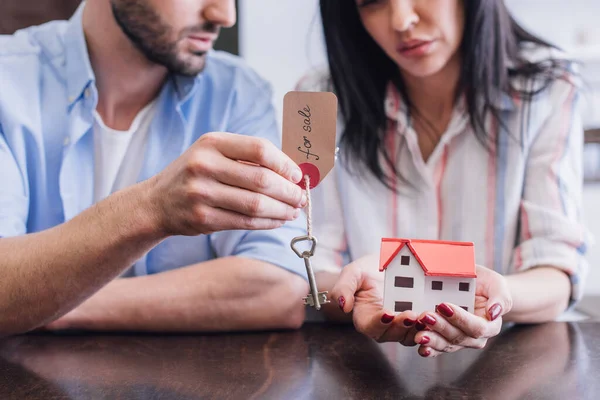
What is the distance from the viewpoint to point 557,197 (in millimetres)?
1175

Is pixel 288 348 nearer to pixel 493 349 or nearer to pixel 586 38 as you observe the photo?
pixel 493 349

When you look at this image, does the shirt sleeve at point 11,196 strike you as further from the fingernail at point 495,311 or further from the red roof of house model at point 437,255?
the fingernail at point 495,311

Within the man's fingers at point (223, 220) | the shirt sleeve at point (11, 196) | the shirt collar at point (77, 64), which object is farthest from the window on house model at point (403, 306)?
the shirt collar at point (77, 64)

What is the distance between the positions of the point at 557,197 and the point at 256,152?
738mm

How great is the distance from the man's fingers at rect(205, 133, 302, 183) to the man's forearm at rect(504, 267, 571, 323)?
48cm

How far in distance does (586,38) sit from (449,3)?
2389 millimetres

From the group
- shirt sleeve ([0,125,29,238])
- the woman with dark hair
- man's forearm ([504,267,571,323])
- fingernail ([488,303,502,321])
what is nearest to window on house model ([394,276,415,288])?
fingernail ([488,303,502,321])

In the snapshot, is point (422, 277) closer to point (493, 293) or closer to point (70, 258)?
point (493, 293)

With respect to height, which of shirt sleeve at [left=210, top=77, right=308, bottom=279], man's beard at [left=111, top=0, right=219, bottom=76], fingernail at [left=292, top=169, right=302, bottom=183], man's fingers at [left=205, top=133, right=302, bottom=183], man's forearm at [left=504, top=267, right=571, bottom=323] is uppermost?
man's beard at [left=111, top=0, right=219, bottom=76]

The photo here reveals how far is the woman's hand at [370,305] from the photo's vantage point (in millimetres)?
743

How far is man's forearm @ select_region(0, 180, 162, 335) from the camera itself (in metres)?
0.80

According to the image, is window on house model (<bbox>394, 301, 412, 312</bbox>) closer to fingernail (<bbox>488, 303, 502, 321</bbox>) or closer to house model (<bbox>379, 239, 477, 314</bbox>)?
house model (<bbox>379, 239, 477, 314</bbox>)

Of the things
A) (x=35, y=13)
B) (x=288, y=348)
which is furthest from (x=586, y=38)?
(x=288, y=348)

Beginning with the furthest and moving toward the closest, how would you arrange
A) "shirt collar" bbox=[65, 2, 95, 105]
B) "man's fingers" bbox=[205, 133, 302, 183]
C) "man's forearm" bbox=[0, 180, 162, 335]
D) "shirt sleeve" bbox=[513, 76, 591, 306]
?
"shirt collar" bbox=[65, 2, 95, 105]
"shirt sleeve" bbox=[513, 76, 591, 306]
"man's forearm" bbox=[0, 180, 162, 335]
"man's fingers" bbox=[205, 133, 302, 183]
